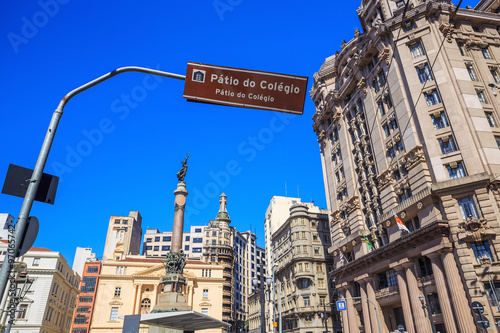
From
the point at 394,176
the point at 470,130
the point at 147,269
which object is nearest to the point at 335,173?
the point at 394,176

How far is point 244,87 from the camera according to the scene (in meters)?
6.95

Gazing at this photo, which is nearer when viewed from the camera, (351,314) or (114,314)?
(351,314)

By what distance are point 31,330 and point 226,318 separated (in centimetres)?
4565

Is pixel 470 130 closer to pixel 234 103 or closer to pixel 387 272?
pixel 387 272

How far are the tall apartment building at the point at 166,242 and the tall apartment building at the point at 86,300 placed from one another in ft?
73.5

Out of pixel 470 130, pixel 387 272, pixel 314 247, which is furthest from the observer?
pixel 314 247

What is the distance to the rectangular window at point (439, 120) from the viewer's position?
3631 cm

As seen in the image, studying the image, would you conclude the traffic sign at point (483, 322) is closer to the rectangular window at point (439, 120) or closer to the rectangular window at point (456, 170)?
the rectangular window at point (456, 170)

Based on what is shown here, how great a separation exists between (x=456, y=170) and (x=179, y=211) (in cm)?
3013

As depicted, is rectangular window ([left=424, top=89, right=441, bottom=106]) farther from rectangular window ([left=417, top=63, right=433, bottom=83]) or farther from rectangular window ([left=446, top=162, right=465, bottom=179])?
rectangular window ([left=446, top=162, right=465, bottom=179])

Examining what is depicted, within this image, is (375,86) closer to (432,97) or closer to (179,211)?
(432,97)

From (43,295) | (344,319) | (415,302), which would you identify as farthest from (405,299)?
(43,295)

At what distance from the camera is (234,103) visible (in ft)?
22.9

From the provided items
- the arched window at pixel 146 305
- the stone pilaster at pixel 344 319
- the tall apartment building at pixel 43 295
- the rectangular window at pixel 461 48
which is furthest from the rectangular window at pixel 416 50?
the arched window at pixel 146 305
